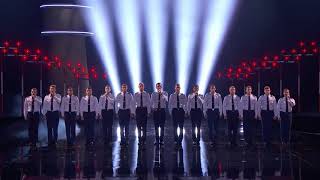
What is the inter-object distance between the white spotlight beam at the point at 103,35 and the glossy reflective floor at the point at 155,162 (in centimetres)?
1791

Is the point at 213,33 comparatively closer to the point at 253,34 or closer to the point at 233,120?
the point at 253,34

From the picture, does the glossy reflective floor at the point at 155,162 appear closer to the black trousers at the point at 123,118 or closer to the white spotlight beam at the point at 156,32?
the black trousers at the point at 123,118

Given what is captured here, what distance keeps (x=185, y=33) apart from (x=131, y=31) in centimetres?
409

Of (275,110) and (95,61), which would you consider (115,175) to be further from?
(95,61)

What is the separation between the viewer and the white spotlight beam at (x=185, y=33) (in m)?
33.9

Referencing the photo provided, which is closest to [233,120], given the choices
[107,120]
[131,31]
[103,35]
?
[107,120]

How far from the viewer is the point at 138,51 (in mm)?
37062

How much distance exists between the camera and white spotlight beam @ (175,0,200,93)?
33.9 m

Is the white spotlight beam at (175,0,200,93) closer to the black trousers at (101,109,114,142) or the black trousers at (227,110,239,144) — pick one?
the black trousers at (227,110,239,144)

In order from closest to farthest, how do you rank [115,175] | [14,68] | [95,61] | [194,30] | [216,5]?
[115,175] < [216,5] < [194,30] < [14,68] < [95,61]

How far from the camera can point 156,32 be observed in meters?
35.8

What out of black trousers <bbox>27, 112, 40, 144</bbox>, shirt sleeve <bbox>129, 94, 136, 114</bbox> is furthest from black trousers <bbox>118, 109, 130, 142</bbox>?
black trousers <bbox>27, 112, 40, 144</bbox>

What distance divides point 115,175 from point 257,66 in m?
30.7

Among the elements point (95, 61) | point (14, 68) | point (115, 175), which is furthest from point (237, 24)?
point (115, 175)
